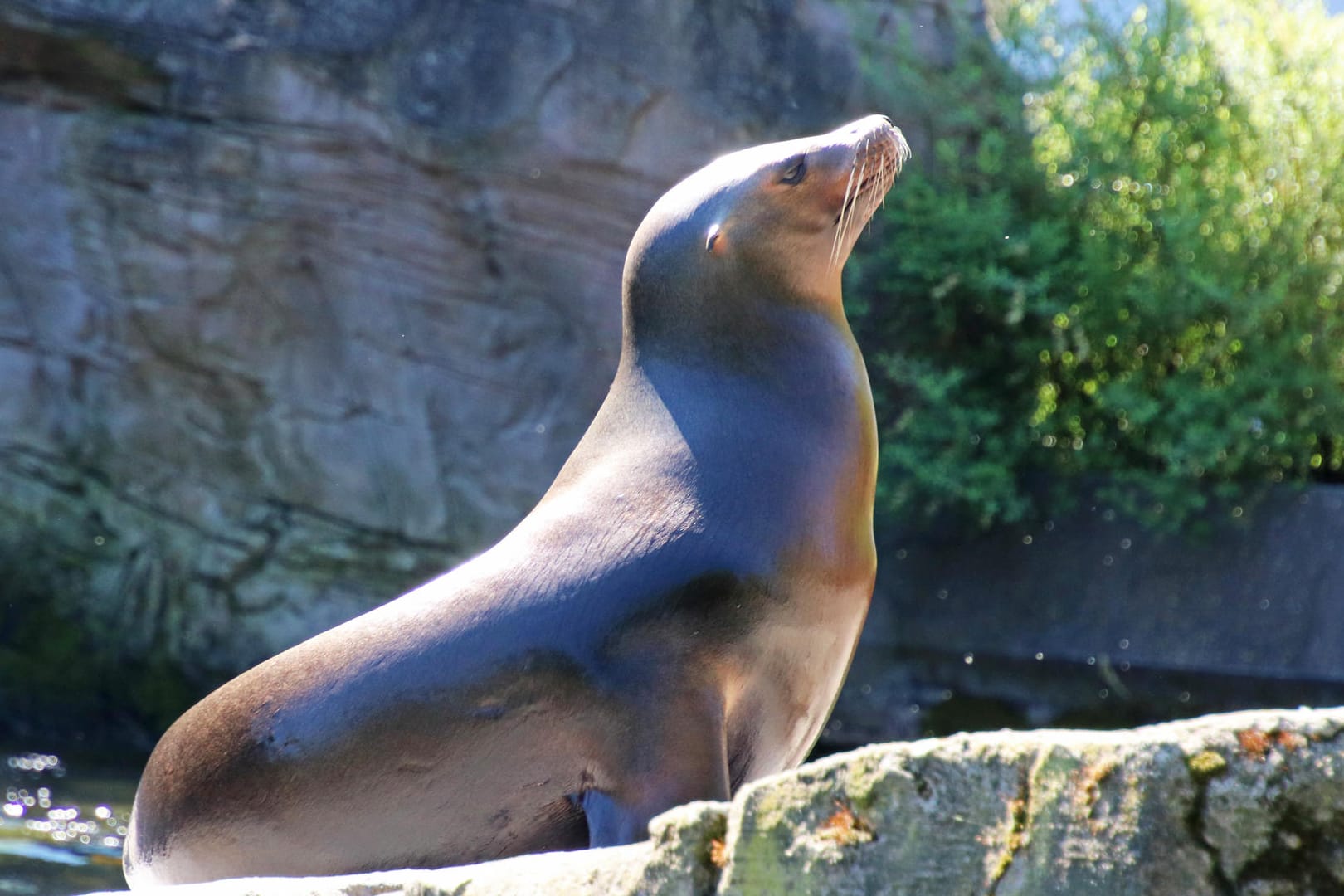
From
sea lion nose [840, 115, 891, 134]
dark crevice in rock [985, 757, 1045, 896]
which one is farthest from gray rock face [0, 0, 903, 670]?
dark crevice in rock [985, 757, 1045, 896]

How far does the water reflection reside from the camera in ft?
13.9

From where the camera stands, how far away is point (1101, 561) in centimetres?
763

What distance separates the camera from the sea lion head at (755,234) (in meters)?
2.77

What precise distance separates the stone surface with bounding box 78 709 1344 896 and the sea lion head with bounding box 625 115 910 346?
1.29 metres

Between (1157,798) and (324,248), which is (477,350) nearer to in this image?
(324,248)

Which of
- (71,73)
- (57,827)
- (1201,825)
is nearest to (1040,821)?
(1201,825)

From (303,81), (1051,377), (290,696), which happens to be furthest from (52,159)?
(290,696)

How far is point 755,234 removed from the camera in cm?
278

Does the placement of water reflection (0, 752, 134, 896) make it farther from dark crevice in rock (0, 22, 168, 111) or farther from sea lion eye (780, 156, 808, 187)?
dark crevice in rock (0, 22, 168, 111)

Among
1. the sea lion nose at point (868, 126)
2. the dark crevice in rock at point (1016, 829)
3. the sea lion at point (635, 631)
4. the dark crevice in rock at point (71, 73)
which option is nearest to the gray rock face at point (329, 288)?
the dark crevice in rock at point (71, 73)

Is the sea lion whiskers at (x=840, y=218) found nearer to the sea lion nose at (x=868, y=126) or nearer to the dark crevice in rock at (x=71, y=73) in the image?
the sea lion nose at (x=868, y=126)

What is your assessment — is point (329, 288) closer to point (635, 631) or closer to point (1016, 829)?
point (635, 631)

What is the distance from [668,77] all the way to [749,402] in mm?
5260

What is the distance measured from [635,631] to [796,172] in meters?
0.90
